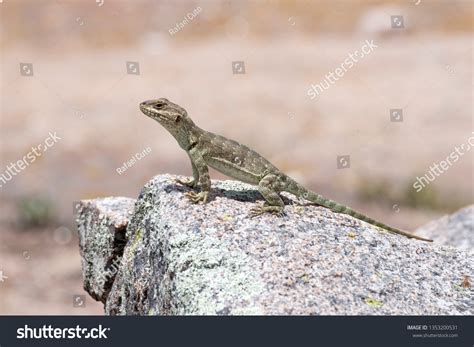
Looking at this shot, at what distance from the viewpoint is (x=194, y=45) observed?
3572 cm

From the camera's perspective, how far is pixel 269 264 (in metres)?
7.83

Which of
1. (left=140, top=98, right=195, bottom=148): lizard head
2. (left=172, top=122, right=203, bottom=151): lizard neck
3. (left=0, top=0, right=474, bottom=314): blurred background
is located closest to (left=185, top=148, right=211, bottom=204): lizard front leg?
(left=172, top=122, right=203, bottom=151): lizard neck

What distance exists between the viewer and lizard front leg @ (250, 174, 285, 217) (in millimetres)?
8938

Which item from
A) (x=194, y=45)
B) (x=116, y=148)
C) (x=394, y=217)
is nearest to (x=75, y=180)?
(x=116, y=148)

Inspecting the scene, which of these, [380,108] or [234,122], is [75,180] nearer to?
[234,122]

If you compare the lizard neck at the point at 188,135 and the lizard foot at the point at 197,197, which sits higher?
the lizard neck at the point at 188,135
